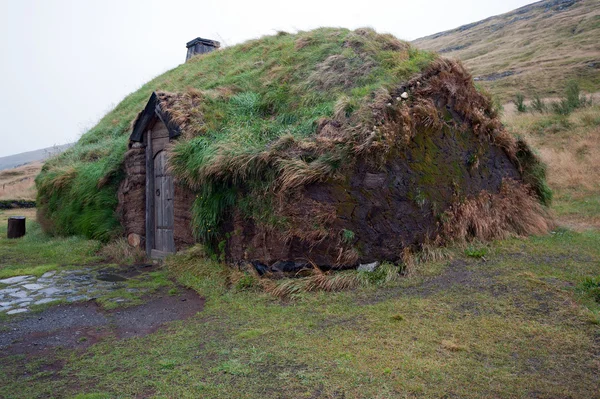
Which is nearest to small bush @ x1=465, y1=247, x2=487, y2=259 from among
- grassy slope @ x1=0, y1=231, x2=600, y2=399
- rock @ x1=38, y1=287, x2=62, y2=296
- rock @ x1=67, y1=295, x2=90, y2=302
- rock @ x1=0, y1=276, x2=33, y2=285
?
grassy slope @ x1=0, y1=231, x2=600, y2=399

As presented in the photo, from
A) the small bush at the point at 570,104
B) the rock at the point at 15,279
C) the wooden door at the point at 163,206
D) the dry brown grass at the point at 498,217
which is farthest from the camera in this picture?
the small bush at the point at 570,104

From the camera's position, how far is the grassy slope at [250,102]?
7875mm

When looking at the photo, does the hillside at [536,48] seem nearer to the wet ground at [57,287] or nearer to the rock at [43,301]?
the wet ground at [57,287]

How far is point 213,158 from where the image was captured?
7.33 m

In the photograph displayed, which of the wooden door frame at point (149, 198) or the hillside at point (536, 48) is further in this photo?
the hillside at point (536, 48)

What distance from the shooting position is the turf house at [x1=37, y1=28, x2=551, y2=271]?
6570 millimetres

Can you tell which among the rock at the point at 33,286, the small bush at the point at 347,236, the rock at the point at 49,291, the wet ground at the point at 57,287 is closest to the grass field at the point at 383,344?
the small bush at the point at 347,236

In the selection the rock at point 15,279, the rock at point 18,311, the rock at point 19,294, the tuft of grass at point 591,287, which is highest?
the tuft of grass at point 591,287

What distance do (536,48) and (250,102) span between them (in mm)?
49020

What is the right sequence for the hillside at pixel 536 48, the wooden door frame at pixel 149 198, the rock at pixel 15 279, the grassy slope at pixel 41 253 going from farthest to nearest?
the hillside at pixel 536 48 < the wooden door frame at pixel 149 198 < the grassy slope at pixel 41 253 < the rock at pixel 15 279

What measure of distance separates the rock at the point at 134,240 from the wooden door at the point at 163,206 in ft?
1.37

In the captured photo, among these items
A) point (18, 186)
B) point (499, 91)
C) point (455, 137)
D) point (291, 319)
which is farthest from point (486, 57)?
point (291, 319)

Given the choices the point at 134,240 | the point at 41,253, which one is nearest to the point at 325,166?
the point at 134,240

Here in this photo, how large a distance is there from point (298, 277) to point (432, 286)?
1.77 m
